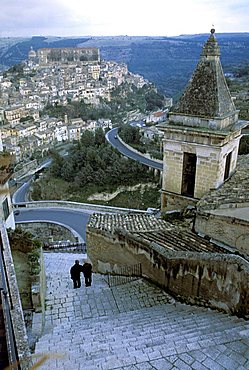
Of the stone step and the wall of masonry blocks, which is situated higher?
the wall of masonry blocks

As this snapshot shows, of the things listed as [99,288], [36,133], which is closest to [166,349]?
[99,288]

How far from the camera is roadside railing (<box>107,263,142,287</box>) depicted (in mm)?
9992

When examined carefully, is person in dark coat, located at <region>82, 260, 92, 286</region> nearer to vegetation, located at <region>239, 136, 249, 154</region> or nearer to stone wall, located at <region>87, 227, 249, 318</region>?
stone wall, located at <region>87, 227, 249, 318</region>

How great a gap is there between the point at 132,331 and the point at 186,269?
207 centimetres

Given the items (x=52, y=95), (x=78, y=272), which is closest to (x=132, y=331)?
(x=78, y=272)

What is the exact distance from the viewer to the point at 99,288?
394 inches

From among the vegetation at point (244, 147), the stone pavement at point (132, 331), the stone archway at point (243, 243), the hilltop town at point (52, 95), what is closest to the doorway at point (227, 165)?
the stone archway at point (243, 243)

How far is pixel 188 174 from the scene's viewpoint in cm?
1274

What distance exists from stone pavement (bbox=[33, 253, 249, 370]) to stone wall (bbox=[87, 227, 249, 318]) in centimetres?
28

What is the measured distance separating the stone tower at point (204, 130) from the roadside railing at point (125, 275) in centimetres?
364

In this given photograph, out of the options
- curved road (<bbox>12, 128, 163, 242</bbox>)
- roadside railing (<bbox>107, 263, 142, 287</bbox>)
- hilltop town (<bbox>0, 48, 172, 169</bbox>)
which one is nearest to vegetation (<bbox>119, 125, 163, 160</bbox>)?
hilltop town (<bbox>0, 48, 172, 169</bbox>)

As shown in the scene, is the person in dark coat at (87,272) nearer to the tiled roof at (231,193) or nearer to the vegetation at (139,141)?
the tiled roof at (231,193)

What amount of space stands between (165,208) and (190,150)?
260cm

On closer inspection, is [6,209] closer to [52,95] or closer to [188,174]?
[188,174]
